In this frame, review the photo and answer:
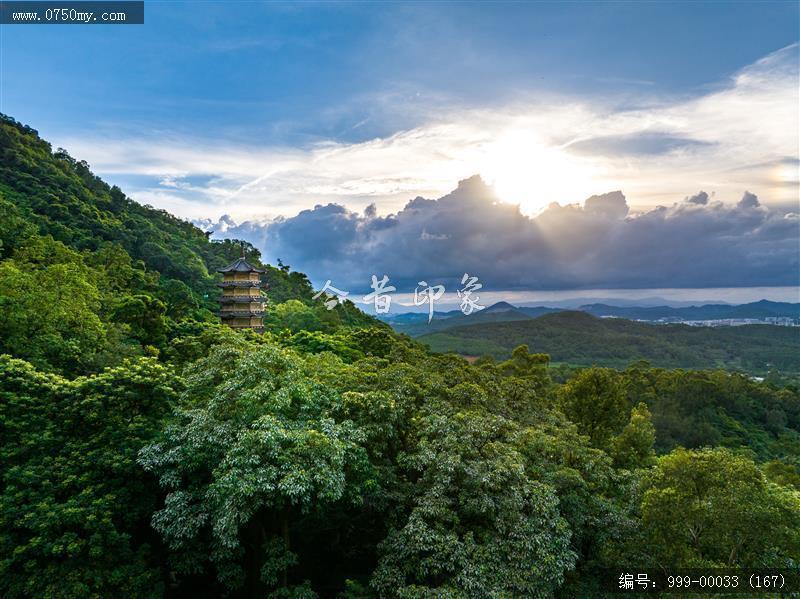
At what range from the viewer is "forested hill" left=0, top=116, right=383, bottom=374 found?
18.4 metres

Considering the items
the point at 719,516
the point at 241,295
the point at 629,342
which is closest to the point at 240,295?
the point at 241,295

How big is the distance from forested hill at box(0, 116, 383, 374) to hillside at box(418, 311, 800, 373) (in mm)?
65153

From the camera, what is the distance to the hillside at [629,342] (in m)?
111

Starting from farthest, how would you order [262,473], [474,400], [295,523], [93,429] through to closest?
1. [474,400]
2. [295,523]
3. [93,429]
4. [262,473]

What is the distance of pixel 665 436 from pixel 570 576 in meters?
38.8

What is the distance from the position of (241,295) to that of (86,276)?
10257 millimetres

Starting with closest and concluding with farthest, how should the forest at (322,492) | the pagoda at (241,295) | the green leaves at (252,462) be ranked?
1. the green leaves at (252,462)
2. the forest at (322,492)
3. the pagoda at (241,295)

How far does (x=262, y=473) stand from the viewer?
30.3 ft

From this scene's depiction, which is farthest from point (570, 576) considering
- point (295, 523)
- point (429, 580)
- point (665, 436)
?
point (665, 436)

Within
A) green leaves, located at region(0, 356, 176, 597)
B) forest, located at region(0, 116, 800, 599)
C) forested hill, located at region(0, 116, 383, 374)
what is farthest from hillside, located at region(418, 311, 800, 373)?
green leaves, located at region(0, 356, 176, 597)

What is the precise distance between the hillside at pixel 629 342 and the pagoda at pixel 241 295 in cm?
7401

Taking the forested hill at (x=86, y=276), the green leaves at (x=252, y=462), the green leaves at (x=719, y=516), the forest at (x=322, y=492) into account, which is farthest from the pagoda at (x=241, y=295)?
the green leaves at (x=719, y=516)

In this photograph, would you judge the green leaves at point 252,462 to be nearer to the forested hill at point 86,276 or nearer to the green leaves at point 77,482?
the green leaves at point 77,482

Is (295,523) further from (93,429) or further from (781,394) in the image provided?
(781,394)
